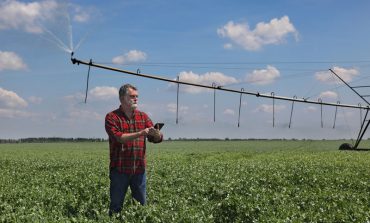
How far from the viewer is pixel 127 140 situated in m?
7.70

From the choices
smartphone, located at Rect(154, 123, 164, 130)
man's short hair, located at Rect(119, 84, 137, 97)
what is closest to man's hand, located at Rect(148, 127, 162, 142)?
smartphone, located at Rect(154, 123, 164, 130)

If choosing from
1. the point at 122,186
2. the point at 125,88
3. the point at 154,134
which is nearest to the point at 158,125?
the point at 154,134

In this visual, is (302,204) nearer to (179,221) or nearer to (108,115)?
(179,221)

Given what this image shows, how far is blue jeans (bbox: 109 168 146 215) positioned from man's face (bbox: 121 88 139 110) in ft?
3.78

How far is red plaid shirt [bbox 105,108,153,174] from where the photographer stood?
796 cm

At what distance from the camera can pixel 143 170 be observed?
26.9 ft

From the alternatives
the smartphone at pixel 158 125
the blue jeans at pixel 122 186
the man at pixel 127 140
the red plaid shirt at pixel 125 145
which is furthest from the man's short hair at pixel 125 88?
the blue jeans at pixel 122 186

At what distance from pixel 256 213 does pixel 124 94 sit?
150 inches

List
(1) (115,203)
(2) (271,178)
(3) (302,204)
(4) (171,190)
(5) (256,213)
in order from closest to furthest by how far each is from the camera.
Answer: (1) (115,203)
(5) (256,213)
(3) (302,204)
(4) (171,190)
(2) (271,178)

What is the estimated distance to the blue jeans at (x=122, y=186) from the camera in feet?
26.6

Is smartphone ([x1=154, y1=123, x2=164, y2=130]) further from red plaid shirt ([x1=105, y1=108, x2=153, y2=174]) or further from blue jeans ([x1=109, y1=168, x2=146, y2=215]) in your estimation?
blue jeans ([x1=109, y1=168, x2=146, y2=215])

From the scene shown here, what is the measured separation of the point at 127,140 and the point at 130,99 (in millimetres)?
701

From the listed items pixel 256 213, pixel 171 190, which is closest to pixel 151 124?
pixel 256 213

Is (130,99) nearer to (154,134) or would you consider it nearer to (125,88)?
(125,88)
